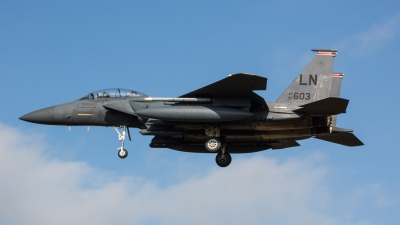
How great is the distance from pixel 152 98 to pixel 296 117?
5141 mm

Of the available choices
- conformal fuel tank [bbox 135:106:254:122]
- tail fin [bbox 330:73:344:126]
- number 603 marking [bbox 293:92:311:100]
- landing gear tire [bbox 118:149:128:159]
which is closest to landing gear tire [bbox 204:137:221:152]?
conformal fuel tank [bbox 135:106:254:122]

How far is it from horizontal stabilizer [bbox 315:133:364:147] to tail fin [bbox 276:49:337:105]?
1.79 m

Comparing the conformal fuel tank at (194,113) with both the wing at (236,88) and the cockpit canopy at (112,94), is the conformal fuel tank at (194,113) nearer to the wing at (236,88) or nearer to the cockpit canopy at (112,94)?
the wing at (236,88)

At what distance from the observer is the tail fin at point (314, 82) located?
86.8 ft

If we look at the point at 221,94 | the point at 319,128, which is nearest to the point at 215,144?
the point at 221,94

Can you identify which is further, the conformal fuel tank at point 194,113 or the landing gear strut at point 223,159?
the landing gear strut at point 223,159

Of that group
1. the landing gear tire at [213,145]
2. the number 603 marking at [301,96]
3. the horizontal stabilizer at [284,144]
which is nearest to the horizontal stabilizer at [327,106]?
the number 603 marking at [301,96]

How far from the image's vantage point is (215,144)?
26484 millimetres

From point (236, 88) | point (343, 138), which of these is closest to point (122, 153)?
point (236, 88)

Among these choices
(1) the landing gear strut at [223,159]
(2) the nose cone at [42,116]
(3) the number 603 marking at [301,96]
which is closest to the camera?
(3) the number 603 marking at [301,96]

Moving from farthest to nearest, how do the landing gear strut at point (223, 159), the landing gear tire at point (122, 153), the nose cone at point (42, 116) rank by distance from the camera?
1. the landing gear strut at point (223, 159)
2. the nose cone at point (42, 116)
3. the landing gear tire at point (122, 153)

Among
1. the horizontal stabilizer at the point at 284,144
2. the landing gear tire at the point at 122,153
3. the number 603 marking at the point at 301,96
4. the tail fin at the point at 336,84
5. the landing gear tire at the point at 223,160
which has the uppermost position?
the tail fin at the point at 336,84

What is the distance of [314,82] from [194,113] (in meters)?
4.90

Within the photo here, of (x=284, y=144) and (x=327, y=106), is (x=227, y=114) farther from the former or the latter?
(x=284, y=144)
